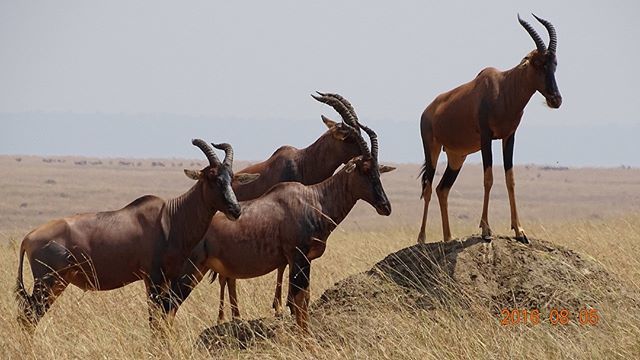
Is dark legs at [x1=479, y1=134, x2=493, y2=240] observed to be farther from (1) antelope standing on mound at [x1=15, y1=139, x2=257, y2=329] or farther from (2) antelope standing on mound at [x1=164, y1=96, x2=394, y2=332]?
(1) antelope standing on mound at [x1=15, y1=139, x2=257, y2=329]

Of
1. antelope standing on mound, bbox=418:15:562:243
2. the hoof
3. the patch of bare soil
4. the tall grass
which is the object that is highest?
antelope standing on mound, bbox=418:15:562:243

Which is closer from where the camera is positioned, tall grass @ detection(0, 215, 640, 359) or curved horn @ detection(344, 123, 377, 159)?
tall grass @ detection(0, 215, 640, 359)

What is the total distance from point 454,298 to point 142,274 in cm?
290

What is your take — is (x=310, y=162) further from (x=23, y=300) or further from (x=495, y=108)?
(x=23, y=300)

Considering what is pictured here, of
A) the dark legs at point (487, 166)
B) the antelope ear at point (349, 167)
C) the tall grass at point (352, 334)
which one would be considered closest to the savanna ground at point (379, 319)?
the tall grass at point (352, 334)

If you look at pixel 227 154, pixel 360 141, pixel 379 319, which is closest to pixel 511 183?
pixel 360 141

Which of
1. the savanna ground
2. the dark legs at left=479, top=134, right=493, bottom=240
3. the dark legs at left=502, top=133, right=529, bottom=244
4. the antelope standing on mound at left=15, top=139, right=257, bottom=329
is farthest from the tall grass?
the dark legs at left=479, top=134, right=493, bottom=240

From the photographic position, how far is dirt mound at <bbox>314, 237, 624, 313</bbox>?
33.8 ft

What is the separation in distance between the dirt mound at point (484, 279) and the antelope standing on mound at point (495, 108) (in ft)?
1.03

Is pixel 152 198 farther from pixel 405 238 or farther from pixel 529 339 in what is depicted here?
pixel 405 238

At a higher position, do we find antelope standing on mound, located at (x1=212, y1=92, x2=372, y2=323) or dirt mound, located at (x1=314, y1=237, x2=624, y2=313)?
antelope standing on mound, located at (x1=212, y1=92, x2=372, y2=323)
